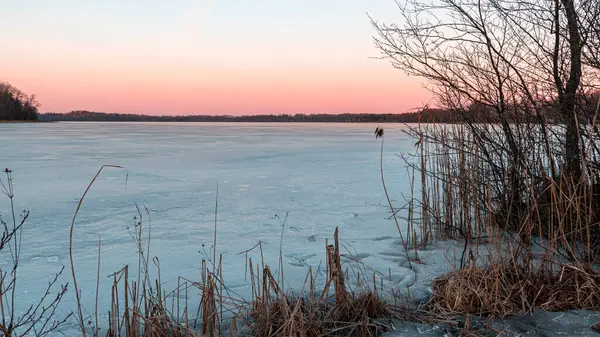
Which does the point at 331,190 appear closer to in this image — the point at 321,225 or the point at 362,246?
the point at 321,225

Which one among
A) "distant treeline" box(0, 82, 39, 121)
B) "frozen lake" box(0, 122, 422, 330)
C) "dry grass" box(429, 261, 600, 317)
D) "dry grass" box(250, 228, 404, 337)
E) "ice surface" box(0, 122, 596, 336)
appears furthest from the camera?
"distant treeline" box(0, 82, 39, 121)

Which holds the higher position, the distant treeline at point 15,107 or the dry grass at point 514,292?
the distant treeline at point 15,107

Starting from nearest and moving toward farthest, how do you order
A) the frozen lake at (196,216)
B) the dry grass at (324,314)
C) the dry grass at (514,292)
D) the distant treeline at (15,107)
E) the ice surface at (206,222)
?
1. the dry grass at (324,314)
2. the dry grass at (514,292)
3. the ice surface at (206,222)
4. the frozen lake at (196,216)
5. the distant treeline at (15,107)

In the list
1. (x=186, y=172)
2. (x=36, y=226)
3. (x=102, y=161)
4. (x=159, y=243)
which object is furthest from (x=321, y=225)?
(x=102, y=161)

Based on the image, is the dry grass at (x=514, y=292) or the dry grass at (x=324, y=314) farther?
the dry grass at (x=514, y=292)

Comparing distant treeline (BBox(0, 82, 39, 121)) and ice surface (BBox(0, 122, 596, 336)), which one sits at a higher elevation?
distant treeline (BBox(0, 82, 39, 121))

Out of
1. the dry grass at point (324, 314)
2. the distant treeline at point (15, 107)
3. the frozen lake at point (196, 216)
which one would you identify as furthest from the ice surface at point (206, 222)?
the distant treeline at point (15, 107)

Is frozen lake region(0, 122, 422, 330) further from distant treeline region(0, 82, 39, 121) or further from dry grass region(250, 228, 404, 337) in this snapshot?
distant treeline region(0, 82, 39, 121)

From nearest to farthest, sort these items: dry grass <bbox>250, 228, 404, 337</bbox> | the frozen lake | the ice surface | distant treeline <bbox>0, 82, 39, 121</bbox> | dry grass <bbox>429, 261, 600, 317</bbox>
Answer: dry grass <bbox>250, 228, 404, 337</bbox> < dry grass <bbox>429, 261, 600, 317</bbox> < the ice surface < the frozen lake < distant treeline <bbox>0, 82, 39, 121</bbox>

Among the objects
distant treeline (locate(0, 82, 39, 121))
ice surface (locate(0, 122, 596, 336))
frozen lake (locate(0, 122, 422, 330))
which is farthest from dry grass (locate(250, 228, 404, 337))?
distant treeline (locate(0, 82, 39, 121))

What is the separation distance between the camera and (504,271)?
2781 mm

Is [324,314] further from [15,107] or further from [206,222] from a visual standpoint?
[15,107]

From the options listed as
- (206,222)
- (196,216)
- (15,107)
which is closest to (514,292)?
(206,222)

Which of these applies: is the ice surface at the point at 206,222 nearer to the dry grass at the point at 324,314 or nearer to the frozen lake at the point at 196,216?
the frozen lake at the point at 196,216
